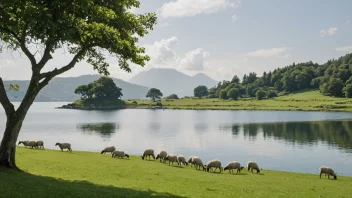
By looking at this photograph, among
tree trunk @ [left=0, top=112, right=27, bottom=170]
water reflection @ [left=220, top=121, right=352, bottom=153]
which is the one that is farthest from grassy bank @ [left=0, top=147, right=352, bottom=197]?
water reflection @ [left=220, top=121, right=352, bottom=153]

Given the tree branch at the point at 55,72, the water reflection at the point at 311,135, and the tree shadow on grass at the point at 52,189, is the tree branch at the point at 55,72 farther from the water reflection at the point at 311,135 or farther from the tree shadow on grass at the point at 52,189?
the water reflection at the point at 311,135

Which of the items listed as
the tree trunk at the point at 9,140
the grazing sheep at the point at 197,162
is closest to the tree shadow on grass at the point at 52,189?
the tree trunk at the point at 9,140

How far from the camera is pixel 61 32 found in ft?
61.0

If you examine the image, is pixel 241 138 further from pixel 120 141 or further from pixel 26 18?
pixel 26 18

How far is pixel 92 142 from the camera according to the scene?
247 feet

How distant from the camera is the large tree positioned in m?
19.1

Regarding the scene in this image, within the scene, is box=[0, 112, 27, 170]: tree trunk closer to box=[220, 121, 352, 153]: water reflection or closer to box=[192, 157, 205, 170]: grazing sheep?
box=[192, 157, 205, 170]: grazing sheep

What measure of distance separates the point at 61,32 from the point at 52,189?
9.18m

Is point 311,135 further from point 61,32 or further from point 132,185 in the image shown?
point 61,32

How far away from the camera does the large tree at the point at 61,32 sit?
19125 mm

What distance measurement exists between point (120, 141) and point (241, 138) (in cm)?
3104

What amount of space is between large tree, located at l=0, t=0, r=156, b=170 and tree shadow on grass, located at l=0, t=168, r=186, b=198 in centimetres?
372

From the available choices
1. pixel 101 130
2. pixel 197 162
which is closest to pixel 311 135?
pixel 197 162

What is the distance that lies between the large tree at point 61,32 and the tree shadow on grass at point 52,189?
3715 mm
